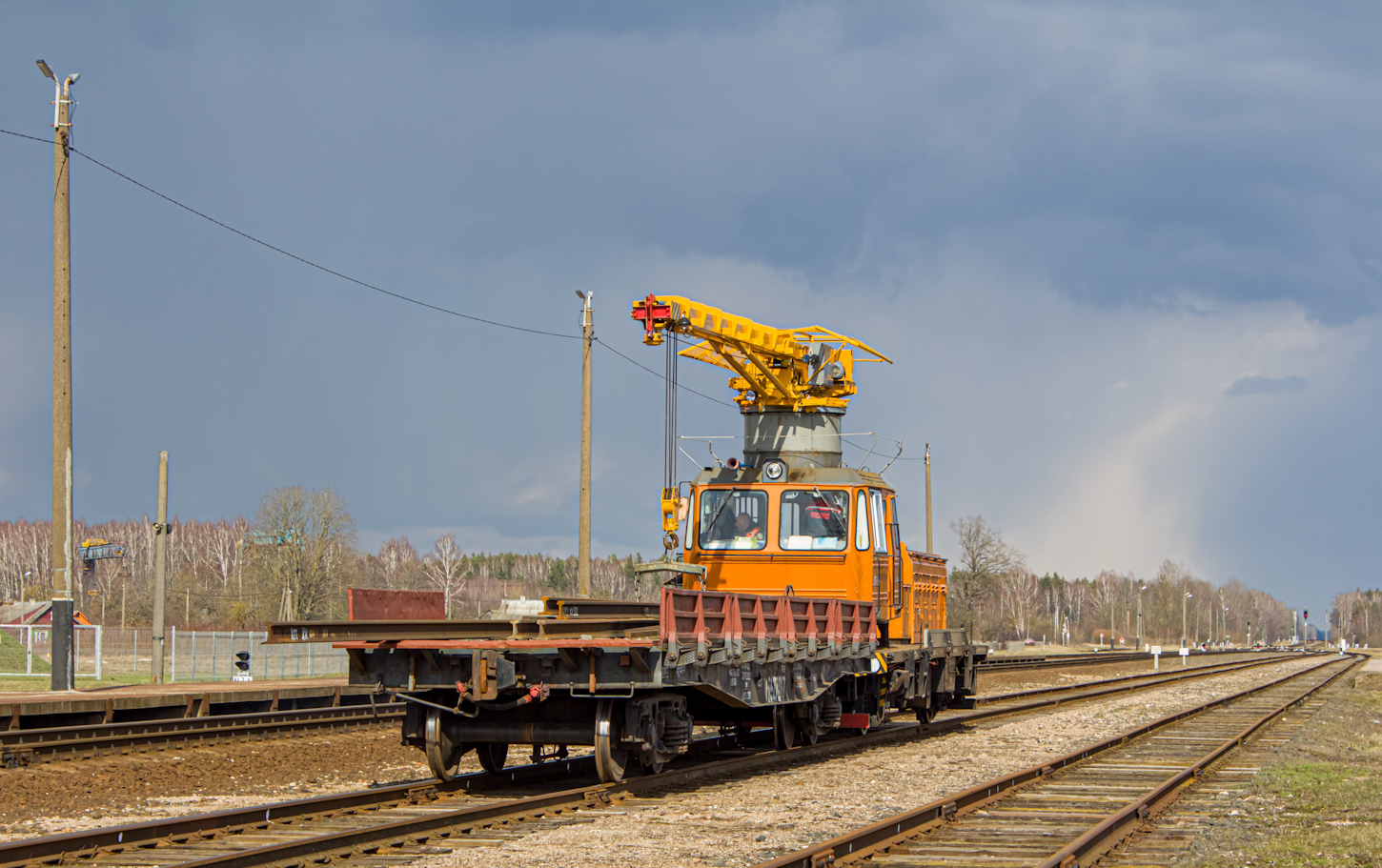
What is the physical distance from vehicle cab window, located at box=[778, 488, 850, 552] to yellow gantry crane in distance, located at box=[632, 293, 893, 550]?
4.99 feet

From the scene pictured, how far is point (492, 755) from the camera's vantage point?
13.8 metres

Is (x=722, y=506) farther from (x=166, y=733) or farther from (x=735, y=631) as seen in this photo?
(x=166, y=733)

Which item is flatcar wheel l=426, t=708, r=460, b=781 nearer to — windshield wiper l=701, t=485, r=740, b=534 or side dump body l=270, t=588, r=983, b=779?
side dump body l=270, t=588, r=983, b=779

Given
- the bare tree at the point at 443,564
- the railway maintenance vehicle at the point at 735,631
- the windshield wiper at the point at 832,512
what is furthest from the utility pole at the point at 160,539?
the bare tree at the point at 443,564

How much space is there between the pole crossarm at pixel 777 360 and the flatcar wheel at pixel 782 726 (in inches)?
186

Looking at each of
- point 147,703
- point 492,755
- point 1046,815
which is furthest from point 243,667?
point 1046,815

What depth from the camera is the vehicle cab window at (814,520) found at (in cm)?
1794

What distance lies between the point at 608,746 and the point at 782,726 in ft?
13.7

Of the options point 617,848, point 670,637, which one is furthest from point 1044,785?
point 617,848

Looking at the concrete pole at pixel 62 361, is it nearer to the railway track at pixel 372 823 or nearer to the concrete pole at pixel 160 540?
Result: the concrete pole at pixel 160 540

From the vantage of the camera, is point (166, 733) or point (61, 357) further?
point (61, 357)

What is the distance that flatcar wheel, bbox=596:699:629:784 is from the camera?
496 inches

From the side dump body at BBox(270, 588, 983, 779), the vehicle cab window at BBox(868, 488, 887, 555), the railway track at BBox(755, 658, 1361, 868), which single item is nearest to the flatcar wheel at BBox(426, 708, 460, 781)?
the side dump body at BBox(270, 588, 983, 779)


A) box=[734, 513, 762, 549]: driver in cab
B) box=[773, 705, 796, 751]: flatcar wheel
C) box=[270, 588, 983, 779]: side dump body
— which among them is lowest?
box=[773, 705, 796, 751]: flatcar wheel
